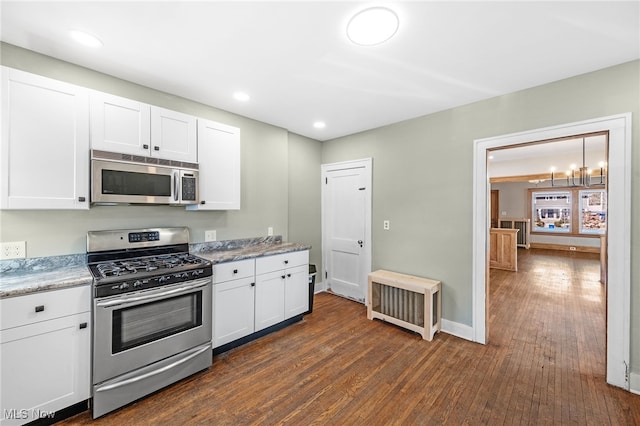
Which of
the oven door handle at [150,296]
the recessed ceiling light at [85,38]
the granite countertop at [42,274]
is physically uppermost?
the recessed ceiling light at [85,38]

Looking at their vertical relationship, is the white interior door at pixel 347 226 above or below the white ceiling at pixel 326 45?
below

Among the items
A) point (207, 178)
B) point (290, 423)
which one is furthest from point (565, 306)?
point (207, 178)

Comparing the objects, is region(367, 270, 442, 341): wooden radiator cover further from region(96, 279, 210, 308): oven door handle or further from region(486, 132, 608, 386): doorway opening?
region(96, 279, 210, 308): oven door handle

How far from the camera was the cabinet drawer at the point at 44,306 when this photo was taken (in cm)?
149

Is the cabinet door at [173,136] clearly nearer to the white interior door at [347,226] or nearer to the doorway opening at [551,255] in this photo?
the white interior door at [347,226]

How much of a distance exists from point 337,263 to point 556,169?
18.8 feet

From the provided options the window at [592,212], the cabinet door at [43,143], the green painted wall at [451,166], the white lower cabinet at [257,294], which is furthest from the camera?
the window at [592,212]

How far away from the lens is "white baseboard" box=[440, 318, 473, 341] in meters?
2.84

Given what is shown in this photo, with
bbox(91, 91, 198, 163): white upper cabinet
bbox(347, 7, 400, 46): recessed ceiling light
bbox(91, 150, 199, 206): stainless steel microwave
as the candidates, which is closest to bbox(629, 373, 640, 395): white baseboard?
bbox(347, 7, 400, 46): recessed ceiling light

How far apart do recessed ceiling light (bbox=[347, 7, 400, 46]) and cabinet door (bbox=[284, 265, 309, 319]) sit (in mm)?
2370

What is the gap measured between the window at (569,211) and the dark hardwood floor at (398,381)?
7270mm

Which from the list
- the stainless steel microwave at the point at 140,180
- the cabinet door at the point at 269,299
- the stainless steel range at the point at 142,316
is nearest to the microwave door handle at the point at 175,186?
the stainless steel microwave at the point at 140,180

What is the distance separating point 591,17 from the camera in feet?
5.23

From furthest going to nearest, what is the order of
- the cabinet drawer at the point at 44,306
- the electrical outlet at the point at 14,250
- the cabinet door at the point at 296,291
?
the cabinet door at the point at 296,291 → the electrical outlet at the point at 14,250 → the cabinet drawer at the point at 44,306
